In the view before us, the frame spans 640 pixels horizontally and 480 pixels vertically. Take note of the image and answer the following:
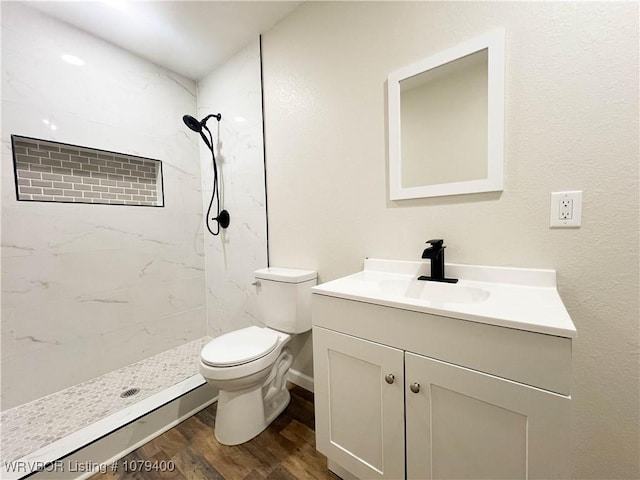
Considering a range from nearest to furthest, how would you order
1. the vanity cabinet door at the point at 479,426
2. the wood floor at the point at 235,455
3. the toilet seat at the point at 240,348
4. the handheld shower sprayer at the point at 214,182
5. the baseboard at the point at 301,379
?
the vanity cabinet door at the point at 479,426 → the wood floor at the point at 235,455 → the toilet seat at the point at 240,348 → the baseboard at the point at 301,379 → the handheld shower sprayer at the point at 214,182

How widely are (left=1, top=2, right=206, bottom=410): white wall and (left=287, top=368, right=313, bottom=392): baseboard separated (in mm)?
1058

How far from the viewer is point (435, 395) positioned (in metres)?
0.82

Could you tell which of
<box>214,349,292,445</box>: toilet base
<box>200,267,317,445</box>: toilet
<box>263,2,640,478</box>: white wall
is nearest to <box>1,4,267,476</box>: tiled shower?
<box>200,267,317,445</box>: toilet

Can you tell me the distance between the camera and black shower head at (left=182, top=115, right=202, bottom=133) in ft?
6.42

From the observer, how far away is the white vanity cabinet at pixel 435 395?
66cm

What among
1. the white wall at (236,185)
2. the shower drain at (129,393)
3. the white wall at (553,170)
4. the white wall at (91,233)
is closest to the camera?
the white wall at (553,170)

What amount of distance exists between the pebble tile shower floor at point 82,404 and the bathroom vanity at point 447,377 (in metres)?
1.25

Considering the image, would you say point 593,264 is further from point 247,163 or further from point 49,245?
point 49,245

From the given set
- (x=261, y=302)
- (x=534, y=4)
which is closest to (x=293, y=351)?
(x=261, y=302)

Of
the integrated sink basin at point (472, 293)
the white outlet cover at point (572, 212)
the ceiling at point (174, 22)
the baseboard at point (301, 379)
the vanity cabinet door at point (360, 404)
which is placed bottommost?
the baseboard at point (301, 379)

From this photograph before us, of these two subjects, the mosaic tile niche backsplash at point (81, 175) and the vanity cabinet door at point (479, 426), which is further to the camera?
the mosaic tile niche backsplash at point (81, 175)

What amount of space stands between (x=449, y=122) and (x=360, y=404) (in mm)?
1229

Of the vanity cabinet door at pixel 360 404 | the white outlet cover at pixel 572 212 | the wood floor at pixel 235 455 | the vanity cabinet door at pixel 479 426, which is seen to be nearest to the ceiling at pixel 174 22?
the white outlet cover at pixel 572 212

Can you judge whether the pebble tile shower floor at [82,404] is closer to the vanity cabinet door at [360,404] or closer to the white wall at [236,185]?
the white wall at [236,185]
